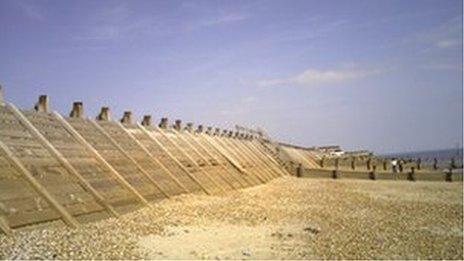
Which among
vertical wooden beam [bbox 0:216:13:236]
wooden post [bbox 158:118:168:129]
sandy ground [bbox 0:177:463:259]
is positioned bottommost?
sandy ground [bbox 0:177:463:259]

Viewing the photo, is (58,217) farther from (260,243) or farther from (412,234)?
(412,234)

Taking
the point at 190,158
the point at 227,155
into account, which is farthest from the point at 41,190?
the point at 227,155

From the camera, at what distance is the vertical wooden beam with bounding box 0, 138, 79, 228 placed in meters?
12.9

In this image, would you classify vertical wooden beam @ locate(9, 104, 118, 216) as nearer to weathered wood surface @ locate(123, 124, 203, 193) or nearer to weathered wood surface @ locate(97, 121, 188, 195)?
weathered wood surface @ locate(97, 121, 188, 195)

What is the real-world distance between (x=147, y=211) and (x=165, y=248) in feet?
16.2

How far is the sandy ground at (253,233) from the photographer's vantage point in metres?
10.7

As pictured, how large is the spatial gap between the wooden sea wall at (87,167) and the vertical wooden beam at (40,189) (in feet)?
0.07

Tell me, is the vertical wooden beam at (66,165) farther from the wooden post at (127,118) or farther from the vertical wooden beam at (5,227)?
the wooden post at (127,118)

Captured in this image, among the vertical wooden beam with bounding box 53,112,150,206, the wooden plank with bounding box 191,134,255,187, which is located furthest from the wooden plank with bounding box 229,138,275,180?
the vertical wooden beam with bounding box 53,112,150,206

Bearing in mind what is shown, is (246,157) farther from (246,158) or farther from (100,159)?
(100,159)

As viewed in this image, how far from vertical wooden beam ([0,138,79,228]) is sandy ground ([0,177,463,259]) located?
0.47 metres

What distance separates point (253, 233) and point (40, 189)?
5006 mm

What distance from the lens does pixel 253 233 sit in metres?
13.4

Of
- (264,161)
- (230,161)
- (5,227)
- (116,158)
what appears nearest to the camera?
(5,227)
